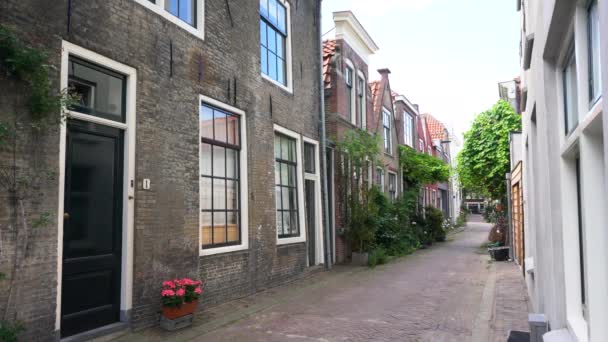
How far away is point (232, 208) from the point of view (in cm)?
823

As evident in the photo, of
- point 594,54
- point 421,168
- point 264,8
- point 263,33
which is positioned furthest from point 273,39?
point 421,168

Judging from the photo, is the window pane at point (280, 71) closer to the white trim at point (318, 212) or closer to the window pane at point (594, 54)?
the white trim at point (318, 212)

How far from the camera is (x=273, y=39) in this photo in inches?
397

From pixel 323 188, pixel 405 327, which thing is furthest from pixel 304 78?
pixel 405 327

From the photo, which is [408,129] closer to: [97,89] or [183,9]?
[183,9]

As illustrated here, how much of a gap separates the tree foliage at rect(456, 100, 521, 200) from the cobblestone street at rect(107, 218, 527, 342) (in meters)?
4.85

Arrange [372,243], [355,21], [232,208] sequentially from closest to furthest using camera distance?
[232,208]
[372,243]
[355,21]

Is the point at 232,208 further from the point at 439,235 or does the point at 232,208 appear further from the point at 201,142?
the point at 439,235

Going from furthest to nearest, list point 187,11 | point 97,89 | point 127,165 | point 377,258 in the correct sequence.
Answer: point 377,258 → point 187,11 → point 127,165 → point 97,89

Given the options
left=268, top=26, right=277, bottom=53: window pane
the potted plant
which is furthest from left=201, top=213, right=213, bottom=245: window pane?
left=268, top=26, right=277, bottom=53: window pane

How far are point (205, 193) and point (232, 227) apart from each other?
3.18 ft

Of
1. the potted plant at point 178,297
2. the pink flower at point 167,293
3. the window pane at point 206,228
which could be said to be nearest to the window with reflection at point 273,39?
the window pane at point 206,228

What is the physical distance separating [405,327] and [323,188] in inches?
232

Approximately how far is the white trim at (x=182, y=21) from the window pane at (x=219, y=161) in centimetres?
180
